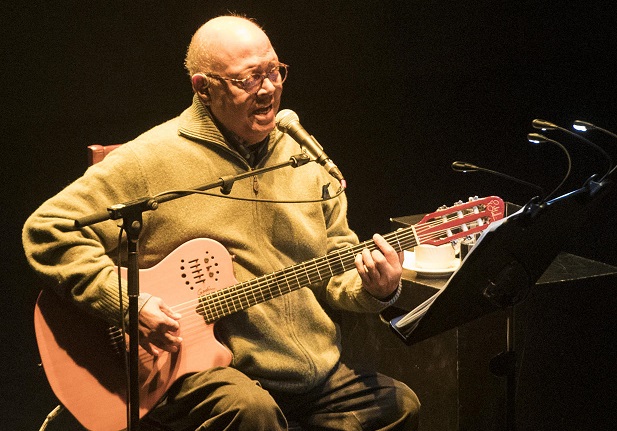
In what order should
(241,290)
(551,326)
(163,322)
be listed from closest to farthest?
(163,322)
(241,290)
(551,326)

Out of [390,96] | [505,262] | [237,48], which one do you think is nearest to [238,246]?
[237,48]

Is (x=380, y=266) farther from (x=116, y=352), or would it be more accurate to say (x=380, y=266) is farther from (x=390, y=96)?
(x=390, y=96)

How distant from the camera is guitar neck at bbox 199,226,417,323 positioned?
2557 mm

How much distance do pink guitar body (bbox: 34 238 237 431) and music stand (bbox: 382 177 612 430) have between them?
615 mm

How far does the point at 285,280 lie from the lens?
2582 mm

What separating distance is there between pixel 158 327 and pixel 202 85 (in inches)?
31.9

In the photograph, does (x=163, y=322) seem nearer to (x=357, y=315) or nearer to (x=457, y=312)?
(x=457, y=312)

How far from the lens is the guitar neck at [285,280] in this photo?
8.39 ft

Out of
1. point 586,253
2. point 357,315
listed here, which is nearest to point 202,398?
point 357,315

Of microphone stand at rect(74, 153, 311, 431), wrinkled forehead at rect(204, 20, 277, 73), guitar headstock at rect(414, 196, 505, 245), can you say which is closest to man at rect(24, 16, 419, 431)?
wrinkled forehead at rect(204, 20, 277, 73)

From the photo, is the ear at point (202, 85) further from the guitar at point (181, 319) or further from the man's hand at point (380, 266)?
the man's hand at point (380, 266)

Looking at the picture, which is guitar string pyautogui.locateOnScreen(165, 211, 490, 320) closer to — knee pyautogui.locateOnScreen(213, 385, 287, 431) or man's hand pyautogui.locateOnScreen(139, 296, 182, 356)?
man's hand pyautogui.locateOnScreen(139, 296, 182, 356)

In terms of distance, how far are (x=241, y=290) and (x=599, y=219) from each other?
7.90 ft

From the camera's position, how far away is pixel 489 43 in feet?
14.3
